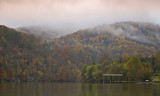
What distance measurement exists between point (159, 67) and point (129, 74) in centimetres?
3223

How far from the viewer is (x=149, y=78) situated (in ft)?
594

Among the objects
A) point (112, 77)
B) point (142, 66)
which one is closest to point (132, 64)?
point (142, 66)

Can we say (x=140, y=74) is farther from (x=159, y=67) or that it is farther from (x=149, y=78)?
(x=159, y=67)

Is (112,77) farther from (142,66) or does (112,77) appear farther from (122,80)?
(142,66)

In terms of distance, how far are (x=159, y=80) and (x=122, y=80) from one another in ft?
80.5

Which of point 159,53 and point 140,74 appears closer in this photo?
point 140,74

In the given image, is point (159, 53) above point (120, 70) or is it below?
above

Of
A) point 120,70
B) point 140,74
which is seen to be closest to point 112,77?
point 120,70

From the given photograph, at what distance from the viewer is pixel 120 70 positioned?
188625 mm

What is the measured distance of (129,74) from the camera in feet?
592

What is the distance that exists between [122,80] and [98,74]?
20369 millimetres

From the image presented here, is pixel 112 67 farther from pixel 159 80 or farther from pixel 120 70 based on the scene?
pixel 159 80

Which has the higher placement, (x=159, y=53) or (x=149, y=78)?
(x=159, y=53)

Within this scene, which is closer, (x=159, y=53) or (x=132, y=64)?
(x=132, y=64)
